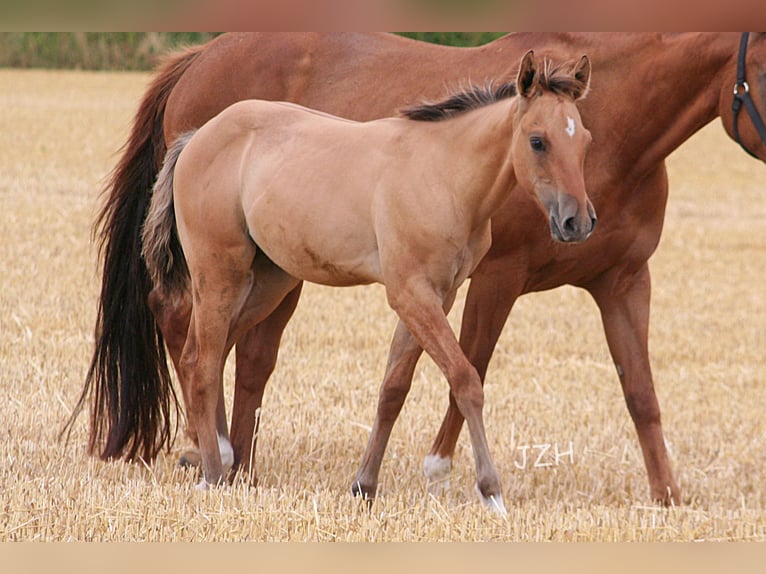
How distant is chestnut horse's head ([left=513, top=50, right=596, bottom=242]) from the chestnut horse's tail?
2.68 metres

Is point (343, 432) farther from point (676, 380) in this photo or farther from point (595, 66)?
point (676, 380)

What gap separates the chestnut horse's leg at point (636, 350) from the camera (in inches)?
211

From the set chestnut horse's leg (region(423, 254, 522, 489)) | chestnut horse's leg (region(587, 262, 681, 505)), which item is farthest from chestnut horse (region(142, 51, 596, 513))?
chestnut horse's leg (region(587, 262, 681, 505))

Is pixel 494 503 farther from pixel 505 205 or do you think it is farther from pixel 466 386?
pixel 505 205

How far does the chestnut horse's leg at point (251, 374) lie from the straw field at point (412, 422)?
7.8 inches

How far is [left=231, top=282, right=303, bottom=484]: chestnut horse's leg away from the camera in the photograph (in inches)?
216

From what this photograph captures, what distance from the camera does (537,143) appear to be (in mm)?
3670

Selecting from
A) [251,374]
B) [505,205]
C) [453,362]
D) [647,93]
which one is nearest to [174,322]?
[251,374]

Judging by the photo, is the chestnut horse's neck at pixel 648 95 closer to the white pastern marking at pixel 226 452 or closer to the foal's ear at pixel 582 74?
the foal's ear at pixel 582 74

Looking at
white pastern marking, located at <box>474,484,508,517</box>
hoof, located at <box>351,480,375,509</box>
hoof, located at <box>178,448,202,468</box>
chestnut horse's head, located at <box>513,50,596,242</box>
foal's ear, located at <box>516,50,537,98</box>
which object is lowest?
hoof, located at <box>178,448,202,468</box>

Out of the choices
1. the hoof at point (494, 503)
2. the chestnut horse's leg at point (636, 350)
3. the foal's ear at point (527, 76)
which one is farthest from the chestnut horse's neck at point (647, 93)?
the hoof at point (494, 503)

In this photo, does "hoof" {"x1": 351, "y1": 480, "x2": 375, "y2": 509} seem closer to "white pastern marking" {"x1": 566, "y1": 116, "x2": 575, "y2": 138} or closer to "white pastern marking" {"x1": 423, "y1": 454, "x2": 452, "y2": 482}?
"white pastern marking" {"x1": 423, "y1": 454, "x2": 452, "y2": 482}

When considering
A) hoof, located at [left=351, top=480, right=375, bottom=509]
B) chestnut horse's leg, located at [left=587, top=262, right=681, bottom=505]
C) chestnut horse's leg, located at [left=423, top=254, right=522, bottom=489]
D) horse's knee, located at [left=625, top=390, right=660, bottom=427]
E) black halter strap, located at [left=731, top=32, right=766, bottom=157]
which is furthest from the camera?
horse's knee, located at [left=625, top=390, right=660, bottom=427]

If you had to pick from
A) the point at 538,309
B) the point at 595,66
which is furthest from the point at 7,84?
the point at 595,66
